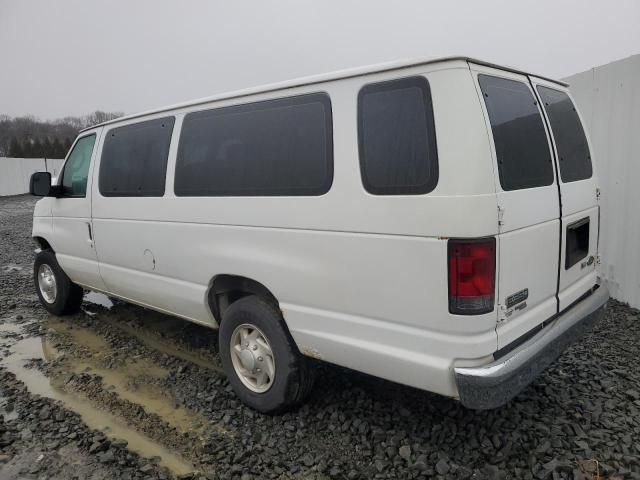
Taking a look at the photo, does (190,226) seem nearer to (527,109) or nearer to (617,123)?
(527,109)

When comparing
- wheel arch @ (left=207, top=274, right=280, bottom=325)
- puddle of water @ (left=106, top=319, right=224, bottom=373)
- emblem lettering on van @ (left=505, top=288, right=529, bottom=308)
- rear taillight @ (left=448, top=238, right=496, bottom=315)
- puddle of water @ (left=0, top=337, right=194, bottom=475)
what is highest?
rear taillight @ (left=448, top=238, right=496, bottom=315)

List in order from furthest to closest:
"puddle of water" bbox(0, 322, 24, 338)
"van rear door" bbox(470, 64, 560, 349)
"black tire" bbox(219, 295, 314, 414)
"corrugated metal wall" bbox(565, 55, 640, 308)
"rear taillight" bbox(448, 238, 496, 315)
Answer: "puddle of water" bbox(0, 322, 24, 338) → "corrugated metal wall" bbox(565, 55, 640, 308) → "black tire" bbox(219, 295, 314, 414) → "van rear door" bbox(470, 64, 560, 349) → "rear taillight" bbox(448, 238, 496, 315)

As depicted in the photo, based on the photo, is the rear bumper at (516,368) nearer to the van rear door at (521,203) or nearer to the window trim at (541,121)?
the van rear door at (521,203)

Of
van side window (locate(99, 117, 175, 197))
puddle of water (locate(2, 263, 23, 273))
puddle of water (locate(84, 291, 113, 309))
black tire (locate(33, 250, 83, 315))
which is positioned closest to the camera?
van side window (locate(99, 117, 175, 197))

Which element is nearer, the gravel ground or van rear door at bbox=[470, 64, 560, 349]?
van rear door at bbox=[470, 64, 560, 349]

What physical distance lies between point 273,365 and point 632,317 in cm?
372

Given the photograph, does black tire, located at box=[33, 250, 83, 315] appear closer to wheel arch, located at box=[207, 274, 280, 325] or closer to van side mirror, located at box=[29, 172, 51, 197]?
van side mirror, located at box=[29, 172, 51, 197]

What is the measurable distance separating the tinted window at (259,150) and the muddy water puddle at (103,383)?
64.4 inches

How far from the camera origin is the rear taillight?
2396mm

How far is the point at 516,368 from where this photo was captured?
253 cm

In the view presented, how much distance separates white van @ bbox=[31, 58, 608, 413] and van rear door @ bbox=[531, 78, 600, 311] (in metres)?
0.02

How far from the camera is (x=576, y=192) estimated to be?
10.8 feet

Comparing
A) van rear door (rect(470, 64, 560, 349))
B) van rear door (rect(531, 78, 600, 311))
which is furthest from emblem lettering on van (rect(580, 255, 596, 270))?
van rear door (rect(470, 64, 560, 349))

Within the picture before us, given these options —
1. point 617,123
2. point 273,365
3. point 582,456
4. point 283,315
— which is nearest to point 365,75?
point 283,315
